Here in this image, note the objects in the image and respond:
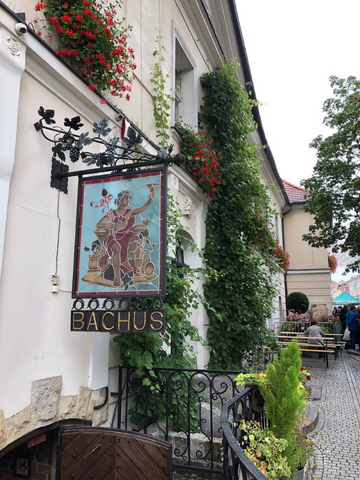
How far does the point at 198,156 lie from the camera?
641cm

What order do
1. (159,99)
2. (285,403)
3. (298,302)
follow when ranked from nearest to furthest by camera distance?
(285,403)
(159,99)
(298,302)

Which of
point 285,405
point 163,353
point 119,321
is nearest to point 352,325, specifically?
point 163,353

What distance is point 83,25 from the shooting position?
10.7 feet

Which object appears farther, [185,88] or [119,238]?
[185,88]

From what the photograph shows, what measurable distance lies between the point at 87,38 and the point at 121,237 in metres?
1.88

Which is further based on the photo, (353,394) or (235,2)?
(235,2)

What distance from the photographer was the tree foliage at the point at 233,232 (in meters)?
7.14

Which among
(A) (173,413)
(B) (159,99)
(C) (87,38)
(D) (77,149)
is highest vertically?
(B) (159,99)

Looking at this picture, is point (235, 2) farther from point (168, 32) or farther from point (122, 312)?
point (122, 312)

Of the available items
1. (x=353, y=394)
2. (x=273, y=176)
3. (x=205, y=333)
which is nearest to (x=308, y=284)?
(x=273, y=176)

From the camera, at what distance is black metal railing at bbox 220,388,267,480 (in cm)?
170

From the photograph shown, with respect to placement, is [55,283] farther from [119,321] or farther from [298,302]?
[298,302]

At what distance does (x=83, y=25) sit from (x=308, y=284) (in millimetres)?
21928

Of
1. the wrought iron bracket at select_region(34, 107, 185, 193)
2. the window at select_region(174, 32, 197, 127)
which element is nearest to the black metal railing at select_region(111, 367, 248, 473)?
the wrought iron bracket at select_region(34, 107, 185, 193)
